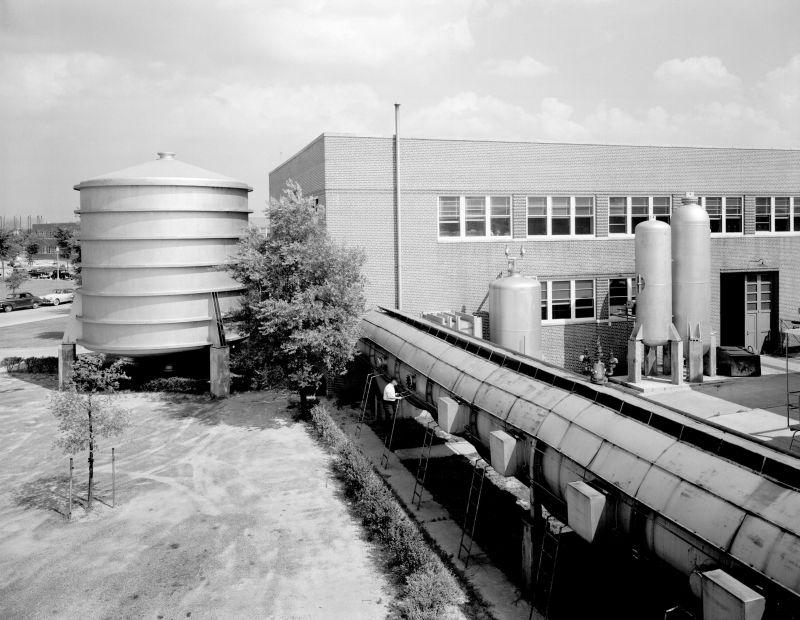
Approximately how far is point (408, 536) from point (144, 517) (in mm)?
6473

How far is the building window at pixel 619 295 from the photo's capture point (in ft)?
98.1

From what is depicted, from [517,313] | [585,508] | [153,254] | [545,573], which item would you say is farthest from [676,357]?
[153,254]

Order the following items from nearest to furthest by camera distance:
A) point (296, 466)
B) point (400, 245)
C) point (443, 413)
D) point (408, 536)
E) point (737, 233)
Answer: point (408, 536)
point (443, 413)
point (296, 466)
point (400, 245)
point (737, 233)

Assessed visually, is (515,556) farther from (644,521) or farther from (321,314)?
(321,314)

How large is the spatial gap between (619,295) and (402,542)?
68.4 feet

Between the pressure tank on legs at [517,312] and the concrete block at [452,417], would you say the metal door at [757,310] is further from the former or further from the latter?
the concrete block at [452,417]

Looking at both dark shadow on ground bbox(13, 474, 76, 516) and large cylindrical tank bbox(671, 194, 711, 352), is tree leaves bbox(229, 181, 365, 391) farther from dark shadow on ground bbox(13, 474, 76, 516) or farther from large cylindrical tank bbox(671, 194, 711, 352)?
large cylindrical tank bbox(671, 194, 711, 352)

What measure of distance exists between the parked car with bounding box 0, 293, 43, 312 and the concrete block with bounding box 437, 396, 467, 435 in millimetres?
53537

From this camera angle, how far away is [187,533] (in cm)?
1421

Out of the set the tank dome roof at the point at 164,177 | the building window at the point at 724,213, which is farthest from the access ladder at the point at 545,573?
the building window at the point at 724,213

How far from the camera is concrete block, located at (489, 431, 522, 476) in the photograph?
12070 mm

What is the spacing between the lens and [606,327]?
2953cm

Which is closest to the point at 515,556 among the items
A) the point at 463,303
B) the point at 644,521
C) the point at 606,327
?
the point at 644,521

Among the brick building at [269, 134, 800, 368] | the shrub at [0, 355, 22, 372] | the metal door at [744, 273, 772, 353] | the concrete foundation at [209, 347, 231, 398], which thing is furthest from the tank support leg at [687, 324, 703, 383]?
the shrub at [0, 355, 22, 372]
